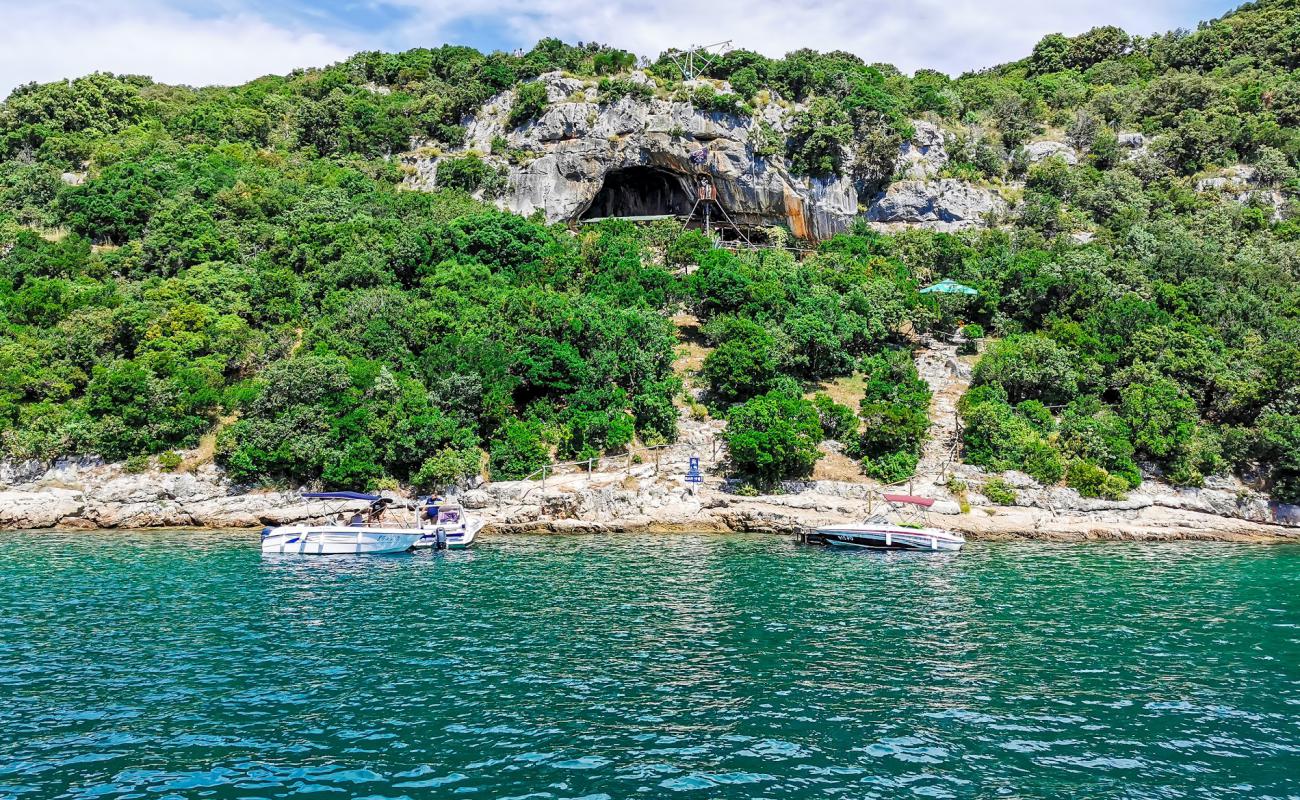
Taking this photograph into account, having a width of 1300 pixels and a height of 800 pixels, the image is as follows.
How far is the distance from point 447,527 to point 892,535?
24.7 metres

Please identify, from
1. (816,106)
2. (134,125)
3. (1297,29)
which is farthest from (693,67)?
(1297,29)

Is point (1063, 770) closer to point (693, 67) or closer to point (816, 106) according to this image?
point (816, 106)

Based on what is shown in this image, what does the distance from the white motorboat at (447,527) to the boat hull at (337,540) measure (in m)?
0.70

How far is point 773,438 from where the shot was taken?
50594 millimetres

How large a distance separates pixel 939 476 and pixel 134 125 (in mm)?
106441

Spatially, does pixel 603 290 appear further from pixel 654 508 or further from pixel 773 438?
pixel 773 438

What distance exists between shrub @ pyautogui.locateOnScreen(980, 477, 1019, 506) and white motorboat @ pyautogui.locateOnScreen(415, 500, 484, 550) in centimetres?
3187

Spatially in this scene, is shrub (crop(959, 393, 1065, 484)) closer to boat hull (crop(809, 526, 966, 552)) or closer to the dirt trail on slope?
the dirt trail on slope

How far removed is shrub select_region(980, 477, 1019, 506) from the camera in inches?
2035

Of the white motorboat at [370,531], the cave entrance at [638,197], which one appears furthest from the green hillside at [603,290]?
the cave entrance at [638,197]

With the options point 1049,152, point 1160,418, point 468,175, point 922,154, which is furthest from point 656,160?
point 1160,418

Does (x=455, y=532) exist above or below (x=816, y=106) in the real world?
below

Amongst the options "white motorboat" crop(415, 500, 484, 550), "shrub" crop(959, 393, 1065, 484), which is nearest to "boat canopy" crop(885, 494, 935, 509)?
"shrub" crop(959, 393, 1065, 484)

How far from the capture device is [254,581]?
33812 mm
